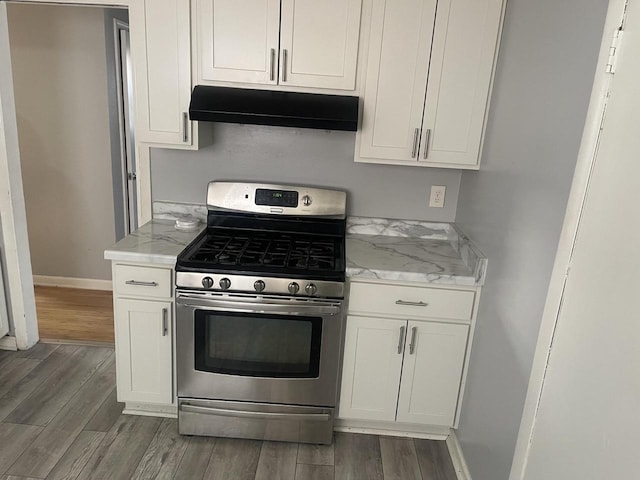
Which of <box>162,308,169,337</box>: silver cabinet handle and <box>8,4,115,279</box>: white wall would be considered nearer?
<box>162,308,169,337</box>: silver cabinet handle

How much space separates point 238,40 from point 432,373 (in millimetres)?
1852

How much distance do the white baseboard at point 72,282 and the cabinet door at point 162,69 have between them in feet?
7.03

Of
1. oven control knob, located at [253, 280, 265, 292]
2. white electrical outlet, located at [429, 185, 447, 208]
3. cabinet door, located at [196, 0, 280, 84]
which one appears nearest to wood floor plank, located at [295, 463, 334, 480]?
oven control knob, located at [253, 280, 265, 292]

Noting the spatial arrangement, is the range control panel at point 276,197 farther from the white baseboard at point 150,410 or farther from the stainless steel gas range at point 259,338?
the white baseboard at point 150,410

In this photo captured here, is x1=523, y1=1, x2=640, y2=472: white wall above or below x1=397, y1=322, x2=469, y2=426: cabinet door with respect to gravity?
above

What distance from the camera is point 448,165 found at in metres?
2.41

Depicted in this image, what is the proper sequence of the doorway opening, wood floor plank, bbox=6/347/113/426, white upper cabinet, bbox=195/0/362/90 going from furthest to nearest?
the doorway opening
wood floor plank, bbox=6/347/113/426
white upper cabinet, bbox=195/0/362/90

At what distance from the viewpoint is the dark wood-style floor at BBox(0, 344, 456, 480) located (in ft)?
A: 7.12

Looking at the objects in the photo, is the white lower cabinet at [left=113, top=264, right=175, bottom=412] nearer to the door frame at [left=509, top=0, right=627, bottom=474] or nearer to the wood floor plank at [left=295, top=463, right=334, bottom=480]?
the wood floor plank at [left=295, top=463, right=334, bottom=480]

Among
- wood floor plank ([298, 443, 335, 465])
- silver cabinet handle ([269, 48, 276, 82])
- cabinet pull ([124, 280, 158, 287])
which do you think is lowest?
wood floor plank ([298, 443, 335, 465])

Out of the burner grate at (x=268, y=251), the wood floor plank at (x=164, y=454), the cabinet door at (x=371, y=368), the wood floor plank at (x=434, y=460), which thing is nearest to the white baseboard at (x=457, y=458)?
the wood floor plank at (x=434, y=460)

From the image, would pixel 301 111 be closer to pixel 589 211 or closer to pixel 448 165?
pixel 448 165

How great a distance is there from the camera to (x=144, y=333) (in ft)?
7.66

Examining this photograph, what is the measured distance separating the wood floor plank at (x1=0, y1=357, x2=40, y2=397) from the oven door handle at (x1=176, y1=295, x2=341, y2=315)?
4.49 ft
